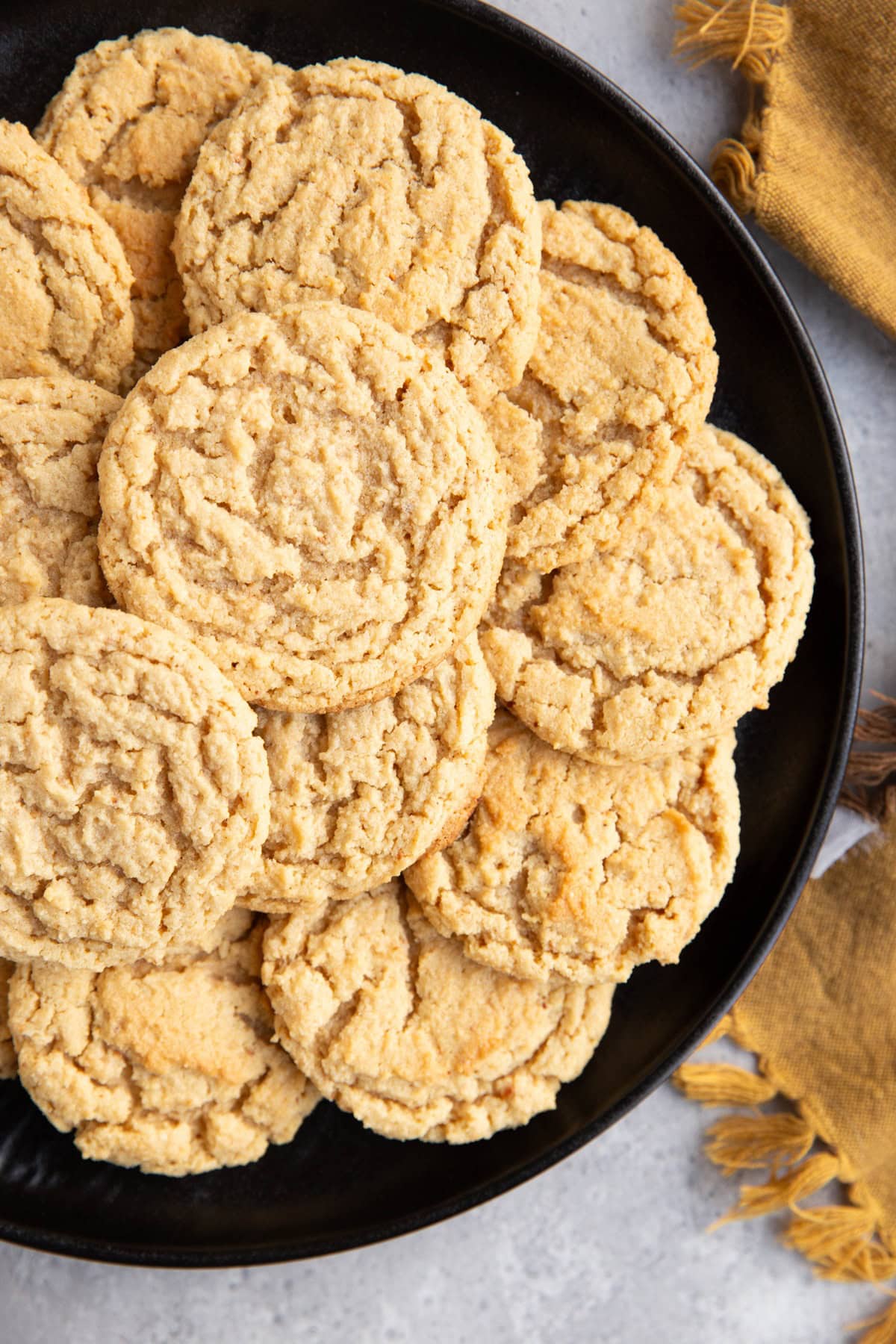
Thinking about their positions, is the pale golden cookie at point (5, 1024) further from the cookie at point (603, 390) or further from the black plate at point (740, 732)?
the cookie at point (603, 390)

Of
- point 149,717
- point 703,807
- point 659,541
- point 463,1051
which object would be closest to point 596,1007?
point 463,1051

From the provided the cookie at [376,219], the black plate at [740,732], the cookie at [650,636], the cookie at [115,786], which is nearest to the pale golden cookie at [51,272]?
the cookie at [376,219]

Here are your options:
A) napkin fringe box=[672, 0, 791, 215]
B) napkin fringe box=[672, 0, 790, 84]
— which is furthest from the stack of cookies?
napkin fringe box=[672, 0, 790, 84]

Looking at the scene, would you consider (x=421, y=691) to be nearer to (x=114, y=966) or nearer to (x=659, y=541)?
(x=659, y=541)

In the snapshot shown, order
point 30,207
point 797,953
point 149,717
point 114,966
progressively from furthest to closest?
point 797,953
point 114,966
point 30,207
point 149,717

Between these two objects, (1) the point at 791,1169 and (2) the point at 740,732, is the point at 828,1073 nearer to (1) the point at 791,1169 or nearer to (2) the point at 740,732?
(1) the point at 791,1169

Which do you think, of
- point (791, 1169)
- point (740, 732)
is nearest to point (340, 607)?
point (740, 732)

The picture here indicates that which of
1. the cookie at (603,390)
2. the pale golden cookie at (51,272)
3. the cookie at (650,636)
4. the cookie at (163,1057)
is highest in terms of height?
the cookie at (603,390)
